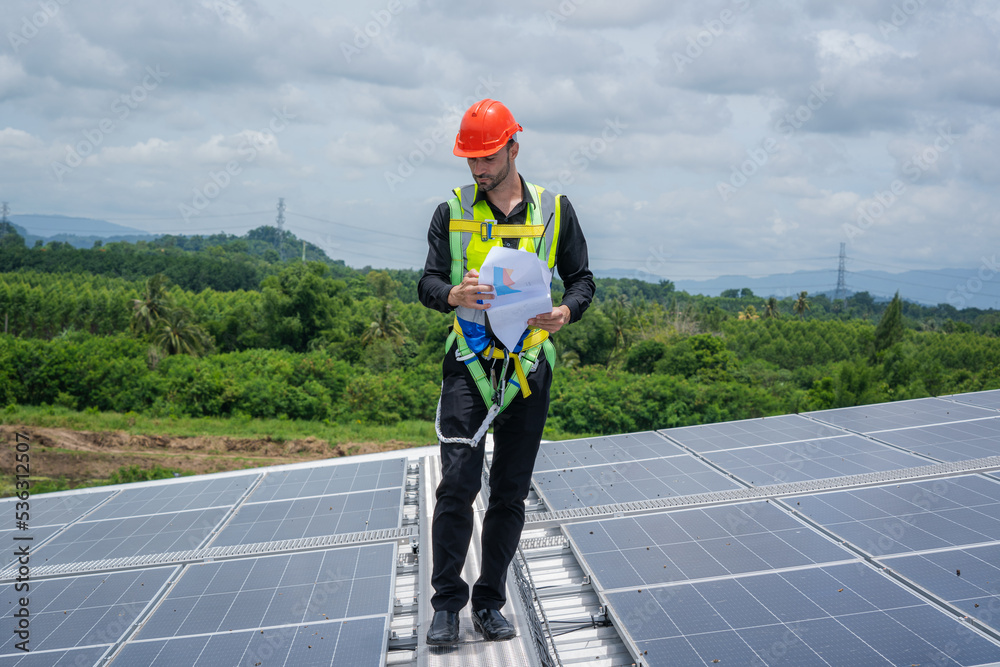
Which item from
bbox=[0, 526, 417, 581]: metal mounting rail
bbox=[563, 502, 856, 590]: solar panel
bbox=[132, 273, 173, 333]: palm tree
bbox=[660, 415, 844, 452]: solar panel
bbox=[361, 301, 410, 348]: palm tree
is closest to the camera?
bbox=[563, 502, 856, 590]: solar panel

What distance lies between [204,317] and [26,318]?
13004 mm

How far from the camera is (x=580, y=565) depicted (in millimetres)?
3721

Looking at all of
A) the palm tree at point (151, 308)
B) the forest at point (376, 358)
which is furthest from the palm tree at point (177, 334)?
the palm tree at point (151, 308)

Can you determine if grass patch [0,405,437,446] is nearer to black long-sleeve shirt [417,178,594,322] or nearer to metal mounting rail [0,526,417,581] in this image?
metal mounting rail [0,526,417,581]

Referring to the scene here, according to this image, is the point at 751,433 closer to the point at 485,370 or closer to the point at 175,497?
the point at 485,370

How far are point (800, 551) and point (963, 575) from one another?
75cm

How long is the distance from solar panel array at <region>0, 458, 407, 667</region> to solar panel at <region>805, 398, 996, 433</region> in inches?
175

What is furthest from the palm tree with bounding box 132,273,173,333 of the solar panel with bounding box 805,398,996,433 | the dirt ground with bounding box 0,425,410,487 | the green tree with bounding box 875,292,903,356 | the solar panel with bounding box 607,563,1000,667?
the green tree with bounding box 875,292,903,356

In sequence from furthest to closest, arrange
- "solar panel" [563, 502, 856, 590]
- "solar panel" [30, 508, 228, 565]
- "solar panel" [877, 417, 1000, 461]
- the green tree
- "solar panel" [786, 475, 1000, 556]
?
the green tree < "solar panel" [877, 417, 1000, 461] < "solar panel" [30, 508, 228, 565] < "solar panel" [786, 475, 1000, 556] < "solar panel" [563, 502, 856, 590]

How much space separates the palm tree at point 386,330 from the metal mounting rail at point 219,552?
38.0 meters

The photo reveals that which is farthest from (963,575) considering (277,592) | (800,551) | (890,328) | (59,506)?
(890,328)

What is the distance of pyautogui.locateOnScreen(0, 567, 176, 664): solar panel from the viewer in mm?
3199

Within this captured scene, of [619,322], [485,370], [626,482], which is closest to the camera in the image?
[485,370]

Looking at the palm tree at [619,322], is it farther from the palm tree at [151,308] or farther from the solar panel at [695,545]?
the solar panel at [695,545]
